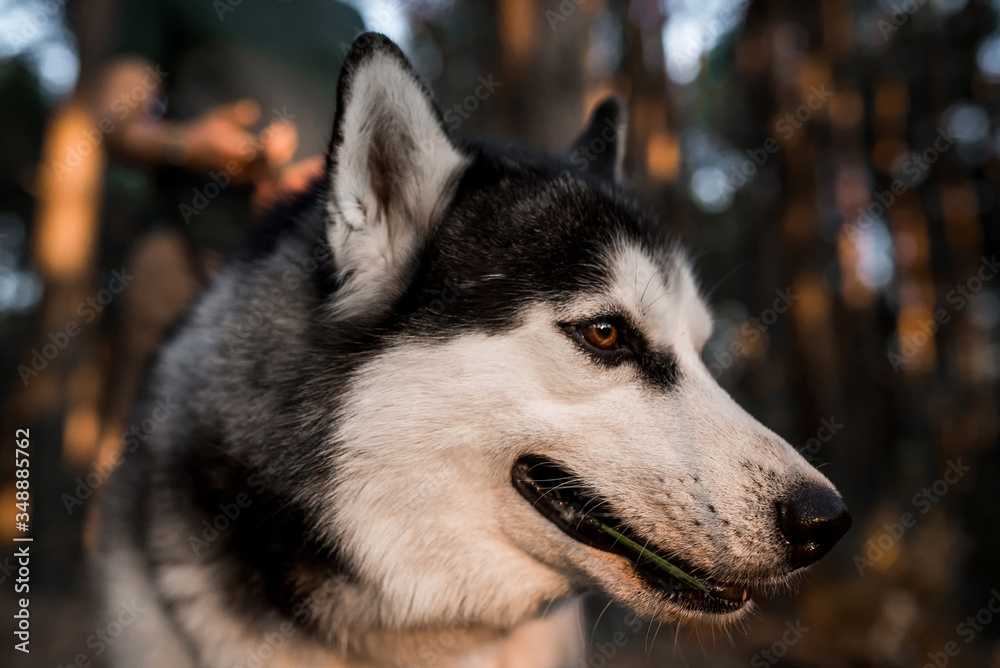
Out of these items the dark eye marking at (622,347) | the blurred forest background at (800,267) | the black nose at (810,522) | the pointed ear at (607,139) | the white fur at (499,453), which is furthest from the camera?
the blurred forest background at (800,267)

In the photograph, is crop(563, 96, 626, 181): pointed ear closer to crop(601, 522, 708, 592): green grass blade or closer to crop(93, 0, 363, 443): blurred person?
crop(93, 0, 363, 443): blurred person

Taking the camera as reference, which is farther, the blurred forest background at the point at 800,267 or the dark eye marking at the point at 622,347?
the blurred forest background at the point at 800,267

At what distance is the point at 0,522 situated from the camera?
6.58 m

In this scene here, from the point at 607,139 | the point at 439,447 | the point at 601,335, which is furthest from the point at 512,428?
the point at 607,139

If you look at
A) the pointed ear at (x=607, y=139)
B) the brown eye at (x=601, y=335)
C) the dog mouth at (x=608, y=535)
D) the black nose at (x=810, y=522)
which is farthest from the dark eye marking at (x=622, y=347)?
the pointed ear at (x=607, y=139)

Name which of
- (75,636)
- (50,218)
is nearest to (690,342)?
(75,636)

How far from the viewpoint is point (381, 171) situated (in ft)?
6.50

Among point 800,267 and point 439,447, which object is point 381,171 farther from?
point 800,267

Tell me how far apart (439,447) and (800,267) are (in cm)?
772

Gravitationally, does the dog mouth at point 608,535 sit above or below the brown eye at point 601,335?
below

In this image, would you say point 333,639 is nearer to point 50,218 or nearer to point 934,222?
point 50,218

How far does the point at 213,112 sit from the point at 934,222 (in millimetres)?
14831

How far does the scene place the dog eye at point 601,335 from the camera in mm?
1885

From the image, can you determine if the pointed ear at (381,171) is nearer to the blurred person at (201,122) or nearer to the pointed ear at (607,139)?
the pointed ear at (607,139)
